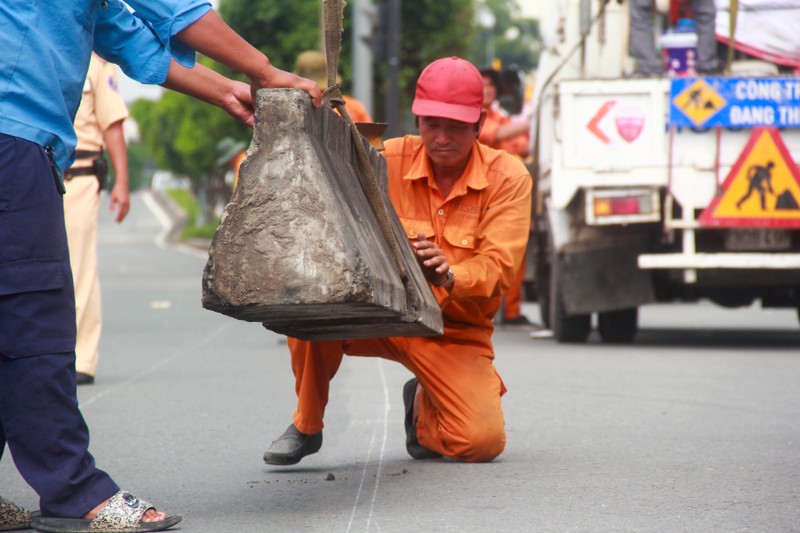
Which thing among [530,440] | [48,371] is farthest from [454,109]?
[48,371]

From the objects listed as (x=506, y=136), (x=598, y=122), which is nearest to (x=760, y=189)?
(x=598, y=122)

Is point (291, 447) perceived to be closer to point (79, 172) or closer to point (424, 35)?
point (79, 172)

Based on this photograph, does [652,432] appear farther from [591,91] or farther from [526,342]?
[526,342]

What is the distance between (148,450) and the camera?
601 cm

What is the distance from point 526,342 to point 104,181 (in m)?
4.11

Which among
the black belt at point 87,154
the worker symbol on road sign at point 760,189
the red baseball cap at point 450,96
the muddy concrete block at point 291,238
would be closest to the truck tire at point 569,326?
the worker symbol on road sign at point 760,189

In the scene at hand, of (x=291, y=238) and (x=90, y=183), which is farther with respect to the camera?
(x=90, y=183)

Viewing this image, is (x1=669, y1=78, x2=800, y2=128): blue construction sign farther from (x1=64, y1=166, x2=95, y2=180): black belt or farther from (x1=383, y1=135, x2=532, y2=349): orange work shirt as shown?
(x1=383, y1=135, x2=532, y2=349): orange work shirt

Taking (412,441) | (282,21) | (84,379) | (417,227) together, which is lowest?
(84,379)

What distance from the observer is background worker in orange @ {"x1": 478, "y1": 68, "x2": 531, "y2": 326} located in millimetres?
12211

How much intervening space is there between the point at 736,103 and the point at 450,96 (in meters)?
4.62

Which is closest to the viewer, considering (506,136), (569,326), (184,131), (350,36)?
(569,326)

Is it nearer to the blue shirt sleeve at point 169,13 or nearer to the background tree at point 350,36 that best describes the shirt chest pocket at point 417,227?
the blue shirt sleeve at point 169,13

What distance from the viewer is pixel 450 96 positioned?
5457 millimetres
